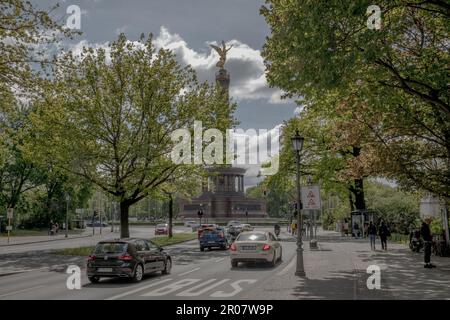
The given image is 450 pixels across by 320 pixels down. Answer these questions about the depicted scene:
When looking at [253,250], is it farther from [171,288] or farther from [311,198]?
[171,288]

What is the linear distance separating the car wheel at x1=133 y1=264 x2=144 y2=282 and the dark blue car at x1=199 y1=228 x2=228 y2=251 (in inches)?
598

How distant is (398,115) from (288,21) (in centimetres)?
850

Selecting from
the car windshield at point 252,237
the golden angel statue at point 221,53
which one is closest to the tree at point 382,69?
the car windshield at point 252,237

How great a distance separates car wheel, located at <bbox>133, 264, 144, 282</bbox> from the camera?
→ 49.6 ft

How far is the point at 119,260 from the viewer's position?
48.9 feet

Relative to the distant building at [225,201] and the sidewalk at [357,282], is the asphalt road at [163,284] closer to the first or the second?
the sidewalk at [357,282]

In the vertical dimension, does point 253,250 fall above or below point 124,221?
below

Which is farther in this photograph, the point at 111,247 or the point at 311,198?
the point at 311,198

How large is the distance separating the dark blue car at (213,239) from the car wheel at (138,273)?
1518cm

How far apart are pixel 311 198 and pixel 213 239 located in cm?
1297

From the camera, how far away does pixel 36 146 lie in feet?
98.3

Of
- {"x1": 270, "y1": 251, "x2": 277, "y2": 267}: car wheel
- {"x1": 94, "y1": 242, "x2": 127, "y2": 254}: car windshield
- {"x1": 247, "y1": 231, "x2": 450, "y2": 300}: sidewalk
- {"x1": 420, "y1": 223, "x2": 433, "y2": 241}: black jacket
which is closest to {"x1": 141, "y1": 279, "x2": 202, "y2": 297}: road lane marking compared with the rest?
{"x1": 94, "y1": 242, "x2": 127, "y2": 254}: car windshield

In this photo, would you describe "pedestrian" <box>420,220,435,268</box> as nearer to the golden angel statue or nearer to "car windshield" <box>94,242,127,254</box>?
"car windshield" <box>94,242,127,254</box>

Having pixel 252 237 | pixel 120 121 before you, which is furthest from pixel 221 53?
pixel 252 237
